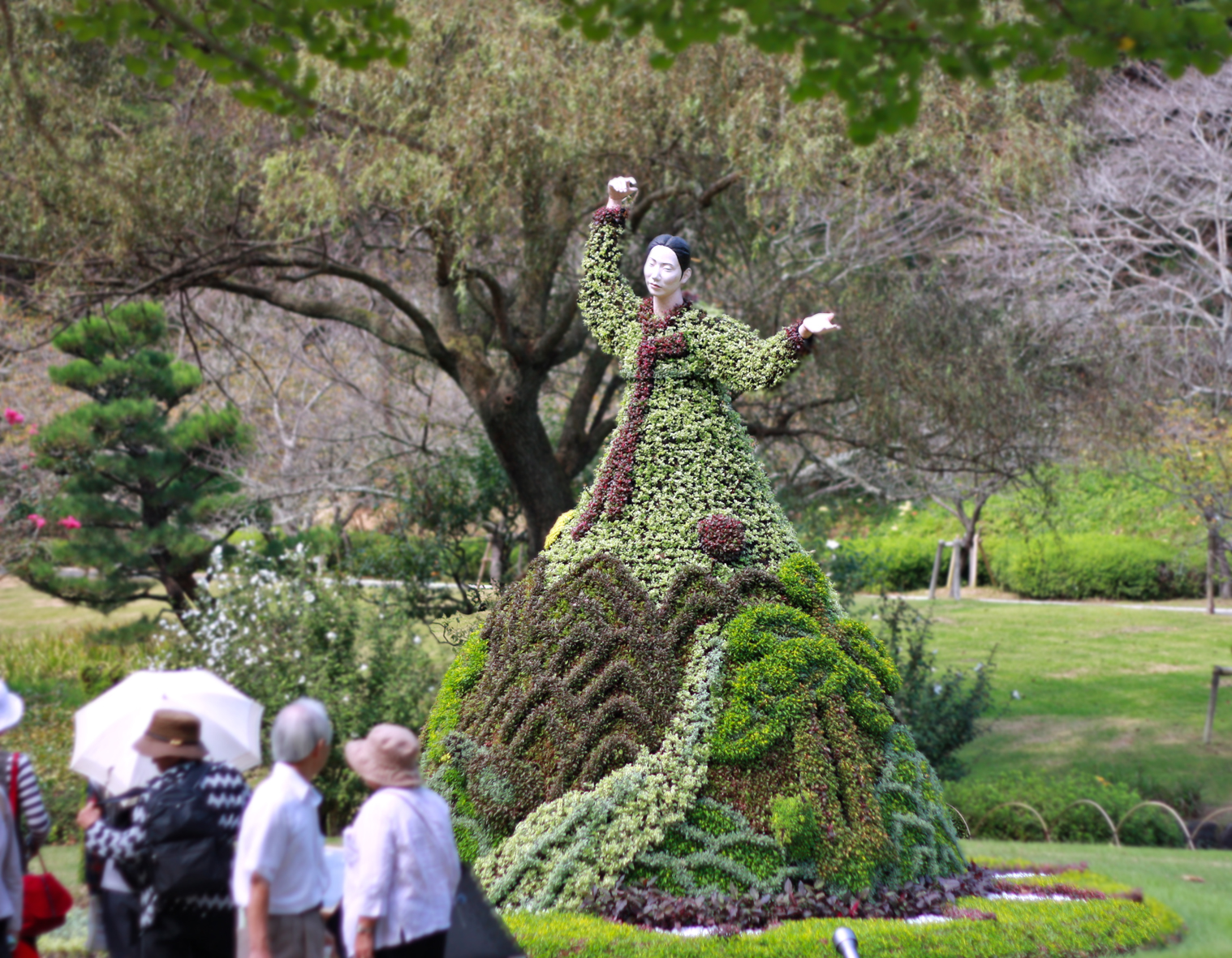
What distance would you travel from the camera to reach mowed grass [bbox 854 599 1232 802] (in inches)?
465

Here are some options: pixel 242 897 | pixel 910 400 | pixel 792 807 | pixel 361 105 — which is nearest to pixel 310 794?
pixel 242 897

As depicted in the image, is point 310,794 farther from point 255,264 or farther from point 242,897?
point 255,264

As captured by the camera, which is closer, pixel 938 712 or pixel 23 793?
pixel 23 793

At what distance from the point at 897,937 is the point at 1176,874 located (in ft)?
9.69

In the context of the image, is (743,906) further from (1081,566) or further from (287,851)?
(1081,566)

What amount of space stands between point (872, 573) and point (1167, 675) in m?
5.59

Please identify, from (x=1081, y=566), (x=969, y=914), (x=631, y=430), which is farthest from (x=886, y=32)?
(x=1081, y=566)

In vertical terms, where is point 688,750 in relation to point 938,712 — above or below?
above

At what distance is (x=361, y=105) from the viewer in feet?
30.6

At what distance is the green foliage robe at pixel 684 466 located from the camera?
5297 mm

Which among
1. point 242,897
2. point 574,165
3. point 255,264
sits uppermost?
point 574,165

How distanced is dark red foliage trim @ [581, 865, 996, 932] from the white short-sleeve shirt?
210 cm

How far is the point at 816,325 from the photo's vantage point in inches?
202

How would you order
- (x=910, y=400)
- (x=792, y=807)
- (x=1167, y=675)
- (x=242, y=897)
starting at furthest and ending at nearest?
(x=1167, y=675) < (x=910, y=400) < (x=792, y=807) < (x=242, y=897)
